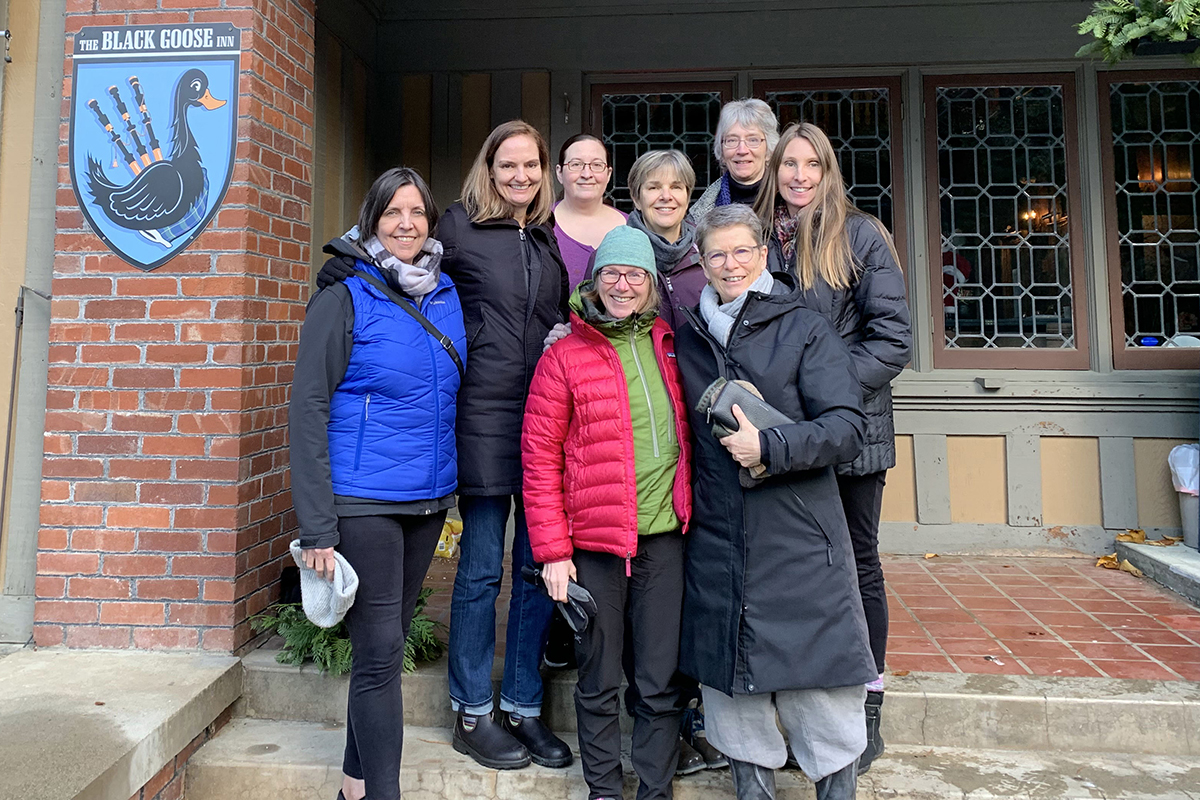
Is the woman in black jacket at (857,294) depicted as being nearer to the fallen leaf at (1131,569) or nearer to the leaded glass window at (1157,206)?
the fallen leaf at (1131,569)

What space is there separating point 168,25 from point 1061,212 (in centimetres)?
508

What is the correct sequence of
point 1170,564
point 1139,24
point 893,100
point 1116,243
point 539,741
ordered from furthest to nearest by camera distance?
point 893,100, point 1116,243, point 1170,564, point 1139,24, point 539,741

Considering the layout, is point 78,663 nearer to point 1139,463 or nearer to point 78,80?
point 78,80

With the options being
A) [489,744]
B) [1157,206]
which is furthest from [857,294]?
[1157,206]

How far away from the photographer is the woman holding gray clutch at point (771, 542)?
215 centimetres

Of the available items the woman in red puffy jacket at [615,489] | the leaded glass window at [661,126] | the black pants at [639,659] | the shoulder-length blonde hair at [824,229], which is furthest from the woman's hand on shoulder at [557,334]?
the leaded glass window at [661,126]

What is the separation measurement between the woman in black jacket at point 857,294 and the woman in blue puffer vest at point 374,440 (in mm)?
1188

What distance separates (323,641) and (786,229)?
7.39 feet

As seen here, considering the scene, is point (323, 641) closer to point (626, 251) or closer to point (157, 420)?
point (157, 420)

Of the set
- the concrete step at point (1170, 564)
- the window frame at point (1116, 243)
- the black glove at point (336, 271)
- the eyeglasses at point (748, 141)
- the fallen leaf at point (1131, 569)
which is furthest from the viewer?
the window frame at point (1116, 243)

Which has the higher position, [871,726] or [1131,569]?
[1131,569]

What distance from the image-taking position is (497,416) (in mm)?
2629

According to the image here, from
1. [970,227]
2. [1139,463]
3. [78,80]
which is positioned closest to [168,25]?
[78,80]

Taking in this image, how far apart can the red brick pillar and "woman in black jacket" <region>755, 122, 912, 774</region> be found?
2.05 meters
